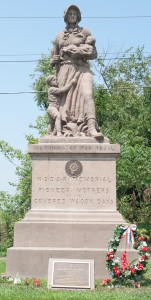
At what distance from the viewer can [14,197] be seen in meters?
24.5

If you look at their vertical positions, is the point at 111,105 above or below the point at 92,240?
above

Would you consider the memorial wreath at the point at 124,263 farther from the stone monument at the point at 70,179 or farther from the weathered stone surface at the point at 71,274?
the stone monument at the point at 70,179

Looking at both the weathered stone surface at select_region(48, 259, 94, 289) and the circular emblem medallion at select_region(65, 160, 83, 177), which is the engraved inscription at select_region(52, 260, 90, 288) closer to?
the weathered stone surface at select_region(48, 259, 94, 289)

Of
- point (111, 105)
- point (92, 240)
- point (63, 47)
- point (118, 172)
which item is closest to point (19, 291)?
point (92, 240)

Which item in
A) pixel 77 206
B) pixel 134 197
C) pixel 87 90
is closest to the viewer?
pixel 77 206

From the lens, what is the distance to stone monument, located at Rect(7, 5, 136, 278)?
35.1ft

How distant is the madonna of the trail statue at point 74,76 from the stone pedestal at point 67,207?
56 centimetres

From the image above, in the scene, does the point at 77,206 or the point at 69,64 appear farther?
the point at 69,64

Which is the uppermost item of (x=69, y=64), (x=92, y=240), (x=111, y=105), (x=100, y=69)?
(x=100, y=69)

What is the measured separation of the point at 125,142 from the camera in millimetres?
21328

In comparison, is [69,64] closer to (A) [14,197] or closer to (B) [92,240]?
(B) [92,240]

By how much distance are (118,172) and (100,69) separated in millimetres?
12522

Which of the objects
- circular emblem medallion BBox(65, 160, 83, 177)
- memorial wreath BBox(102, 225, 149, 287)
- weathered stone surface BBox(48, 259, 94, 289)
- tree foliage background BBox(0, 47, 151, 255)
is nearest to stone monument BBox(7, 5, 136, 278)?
circular emblem medallion BBox(65, 160, 83, 177)

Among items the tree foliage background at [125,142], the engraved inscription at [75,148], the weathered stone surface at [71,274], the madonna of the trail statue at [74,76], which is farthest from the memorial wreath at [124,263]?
the tree foliage background at [125,142]
